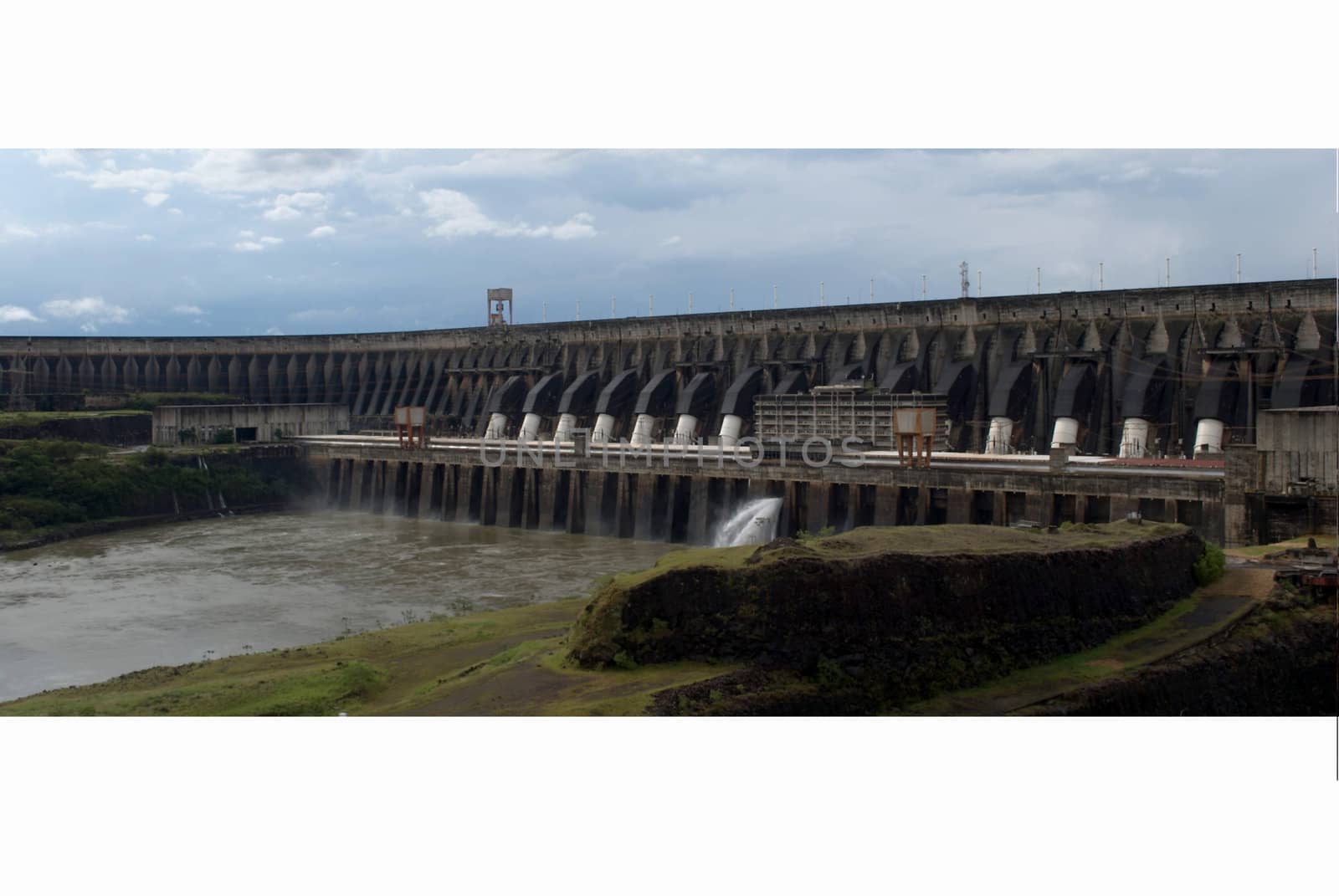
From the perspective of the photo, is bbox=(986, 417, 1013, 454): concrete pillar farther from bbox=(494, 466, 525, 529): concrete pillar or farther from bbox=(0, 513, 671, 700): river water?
bbox=(494, 466, 525, 529): concrete pillar

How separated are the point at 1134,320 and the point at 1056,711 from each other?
33.7 m

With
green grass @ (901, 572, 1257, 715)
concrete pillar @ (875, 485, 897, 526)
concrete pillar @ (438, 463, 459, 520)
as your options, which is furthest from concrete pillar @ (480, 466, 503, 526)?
green grass @ (901, 572, 1257, 715)

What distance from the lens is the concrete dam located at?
1535 inches

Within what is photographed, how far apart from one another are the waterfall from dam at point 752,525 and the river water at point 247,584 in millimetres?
2586

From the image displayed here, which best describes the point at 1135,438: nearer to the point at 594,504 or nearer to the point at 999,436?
the point at 999,436

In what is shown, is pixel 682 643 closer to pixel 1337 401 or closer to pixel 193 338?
pixel 1337 401

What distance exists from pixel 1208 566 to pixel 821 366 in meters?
34.9

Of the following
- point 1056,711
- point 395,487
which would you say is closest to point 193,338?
point 395,487

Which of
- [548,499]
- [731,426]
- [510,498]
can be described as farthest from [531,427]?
[548,499]

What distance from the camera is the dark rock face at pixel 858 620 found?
19.7 metres

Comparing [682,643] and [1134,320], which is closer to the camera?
[682,643]

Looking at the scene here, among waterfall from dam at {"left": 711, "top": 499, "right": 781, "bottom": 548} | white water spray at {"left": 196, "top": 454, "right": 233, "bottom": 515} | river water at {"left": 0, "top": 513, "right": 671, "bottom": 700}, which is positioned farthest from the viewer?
white water spray at {"left": 196, "top": 454, "right": 233, "bottom": 515}

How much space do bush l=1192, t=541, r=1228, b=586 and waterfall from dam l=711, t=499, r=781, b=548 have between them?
18078mm

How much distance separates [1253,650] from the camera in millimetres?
21609
